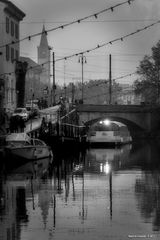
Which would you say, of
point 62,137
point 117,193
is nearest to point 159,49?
point 62,137

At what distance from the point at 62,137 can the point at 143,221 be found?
4779 centimetres

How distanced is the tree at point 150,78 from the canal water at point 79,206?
76.9m

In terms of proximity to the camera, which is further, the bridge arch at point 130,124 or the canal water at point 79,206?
→ the bridge arch at point 130,124

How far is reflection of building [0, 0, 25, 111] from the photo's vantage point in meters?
89.9

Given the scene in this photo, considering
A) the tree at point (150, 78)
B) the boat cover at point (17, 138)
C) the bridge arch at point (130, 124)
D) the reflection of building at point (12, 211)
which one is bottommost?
the reflection of building at point (12, 211)

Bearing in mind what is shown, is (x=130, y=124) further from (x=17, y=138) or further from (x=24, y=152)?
(x=24, y=152)

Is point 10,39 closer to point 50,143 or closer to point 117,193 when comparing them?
point 50,143

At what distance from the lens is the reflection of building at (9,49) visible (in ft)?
295

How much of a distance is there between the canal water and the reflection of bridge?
74559 millimetres

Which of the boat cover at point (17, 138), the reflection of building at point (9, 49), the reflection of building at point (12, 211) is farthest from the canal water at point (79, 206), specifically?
the reflection of building at point (9, 49)

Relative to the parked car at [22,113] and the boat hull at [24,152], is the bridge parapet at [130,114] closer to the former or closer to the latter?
the parked car at [22,113]

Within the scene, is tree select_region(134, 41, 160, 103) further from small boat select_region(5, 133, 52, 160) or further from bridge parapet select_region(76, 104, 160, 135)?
small boat select_region(5, 133, 52, 160)

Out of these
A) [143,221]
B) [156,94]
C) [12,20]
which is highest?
[12,20]

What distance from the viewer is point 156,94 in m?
112
